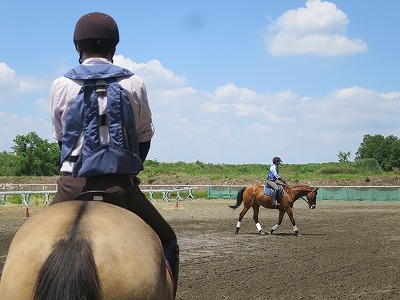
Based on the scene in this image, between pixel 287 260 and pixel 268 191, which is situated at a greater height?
pixel 268 191

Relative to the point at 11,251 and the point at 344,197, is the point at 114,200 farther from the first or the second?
the point at 344,197

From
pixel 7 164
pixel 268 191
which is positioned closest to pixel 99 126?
pixel 268 191

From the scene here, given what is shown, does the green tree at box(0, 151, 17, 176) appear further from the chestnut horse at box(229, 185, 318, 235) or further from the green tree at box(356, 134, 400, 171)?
the chestnut horse at box(229, 185, 318, 235)

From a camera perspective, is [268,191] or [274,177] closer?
[274,177]

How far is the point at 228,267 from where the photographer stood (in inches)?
475

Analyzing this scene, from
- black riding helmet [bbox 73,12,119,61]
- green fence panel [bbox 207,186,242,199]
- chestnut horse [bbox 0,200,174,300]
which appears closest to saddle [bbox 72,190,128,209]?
chestnut horse [bbox 0,200,174,300]

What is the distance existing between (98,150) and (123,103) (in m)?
0.31

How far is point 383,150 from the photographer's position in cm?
10269

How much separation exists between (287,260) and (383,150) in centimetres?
9413

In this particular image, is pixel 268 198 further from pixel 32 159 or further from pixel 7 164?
pixel 7 164

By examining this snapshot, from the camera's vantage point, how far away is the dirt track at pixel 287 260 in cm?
952

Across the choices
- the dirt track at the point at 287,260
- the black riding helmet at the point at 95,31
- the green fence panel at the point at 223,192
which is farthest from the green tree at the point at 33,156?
the black riding helmet at the point at 95,31

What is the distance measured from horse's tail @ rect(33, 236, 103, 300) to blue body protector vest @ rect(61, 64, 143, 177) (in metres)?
0.75

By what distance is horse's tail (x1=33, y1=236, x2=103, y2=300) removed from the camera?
261 centimetres
